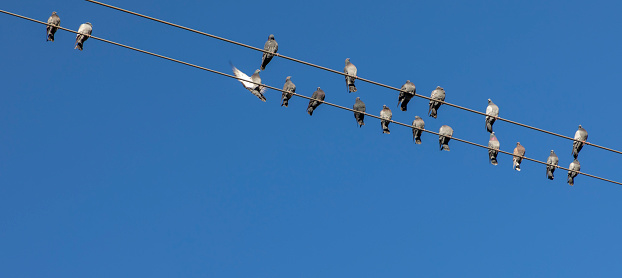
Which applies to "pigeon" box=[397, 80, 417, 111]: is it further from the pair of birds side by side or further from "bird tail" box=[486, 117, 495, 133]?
the pair of birds side by side

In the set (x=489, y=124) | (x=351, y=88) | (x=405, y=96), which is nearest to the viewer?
(x=405, y=96)

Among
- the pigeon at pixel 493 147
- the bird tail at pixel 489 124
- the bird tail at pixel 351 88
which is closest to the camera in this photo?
the bird tail at pixel 351 88

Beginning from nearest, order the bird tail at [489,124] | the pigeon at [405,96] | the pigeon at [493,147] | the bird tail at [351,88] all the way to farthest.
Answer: the pigeon at [405,96] → the bird tail at [351,88] → the bird tail at [489,124] → the pigeon at [493,147]

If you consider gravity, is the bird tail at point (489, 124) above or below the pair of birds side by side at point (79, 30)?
below

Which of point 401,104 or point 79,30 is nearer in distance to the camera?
point 401,104

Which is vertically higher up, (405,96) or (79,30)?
(79,30)

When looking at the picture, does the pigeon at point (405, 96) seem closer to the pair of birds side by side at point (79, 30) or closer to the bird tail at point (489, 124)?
the bird tail at point (489, 124)

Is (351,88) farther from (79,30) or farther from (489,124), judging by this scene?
(79,30)

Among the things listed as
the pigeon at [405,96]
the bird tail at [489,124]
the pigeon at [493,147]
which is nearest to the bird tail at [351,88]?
the pigeon at [405,96]

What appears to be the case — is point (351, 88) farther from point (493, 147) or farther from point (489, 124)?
point (493, 147)

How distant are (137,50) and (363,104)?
356 inches

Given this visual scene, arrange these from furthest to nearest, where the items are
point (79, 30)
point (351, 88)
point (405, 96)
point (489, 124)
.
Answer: point (79, 30), point (489, 124), point (351, 88), point (405, 96)

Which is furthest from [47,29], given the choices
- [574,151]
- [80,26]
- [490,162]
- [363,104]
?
[574,151]

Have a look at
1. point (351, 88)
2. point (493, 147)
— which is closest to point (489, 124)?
point (493, 147)
